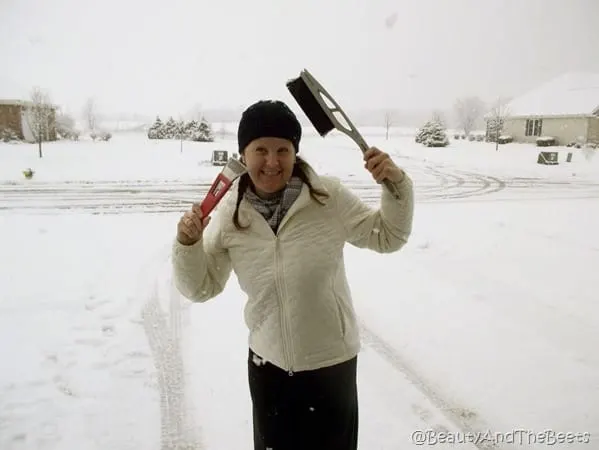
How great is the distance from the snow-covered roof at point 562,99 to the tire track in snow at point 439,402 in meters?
29.5

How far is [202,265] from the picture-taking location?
154 cm

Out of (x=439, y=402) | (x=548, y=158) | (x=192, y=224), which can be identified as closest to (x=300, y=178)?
(x=192, y=224)

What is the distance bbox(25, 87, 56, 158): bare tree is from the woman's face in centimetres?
2611

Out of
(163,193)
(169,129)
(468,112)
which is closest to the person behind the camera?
(163,193)

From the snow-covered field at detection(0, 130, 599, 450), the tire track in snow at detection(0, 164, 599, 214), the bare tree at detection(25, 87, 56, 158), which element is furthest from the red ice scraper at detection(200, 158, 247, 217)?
the bare tree at detection(25, 87, 56, 158)

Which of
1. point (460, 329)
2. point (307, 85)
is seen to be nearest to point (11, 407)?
point (307, 85)

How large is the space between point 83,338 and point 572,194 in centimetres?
1309

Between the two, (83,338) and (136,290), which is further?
(136,290)

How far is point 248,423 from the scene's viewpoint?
2729mm

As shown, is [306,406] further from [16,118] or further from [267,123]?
[16,118]

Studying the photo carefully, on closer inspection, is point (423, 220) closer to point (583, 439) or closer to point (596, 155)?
point (583, 439)

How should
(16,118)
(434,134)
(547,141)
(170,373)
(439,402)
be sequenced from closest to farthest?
(439,402), (170,373), (16,118), (547,141), (434,134)

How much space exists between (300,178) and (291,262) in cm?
30

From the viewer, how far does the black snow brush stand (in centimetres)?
153
